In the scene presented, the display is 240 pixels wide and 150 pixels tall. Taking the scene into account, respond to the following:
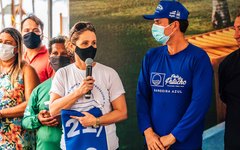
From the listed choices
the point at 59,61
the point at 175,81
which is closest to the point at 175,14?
the point at 175,81

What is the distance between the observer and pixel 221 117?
3414 millimetres

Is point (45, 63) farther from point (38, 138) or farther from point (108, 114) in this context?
point (108, 114)

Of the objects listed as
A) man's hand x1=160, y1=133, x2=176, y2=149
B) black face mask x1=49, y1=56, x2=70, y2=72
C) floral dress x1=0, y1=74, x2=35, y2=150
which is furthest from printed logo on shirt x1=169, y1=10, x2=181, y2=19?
floral dress x1=0, y1=74, x2=35, y2=150

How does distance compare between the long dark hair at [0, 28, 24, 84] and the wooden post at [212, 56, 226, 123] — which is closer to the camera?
the long dark hair at [0, 28, 24, 84]

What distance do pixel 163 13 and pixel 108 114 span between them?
0.79 metres

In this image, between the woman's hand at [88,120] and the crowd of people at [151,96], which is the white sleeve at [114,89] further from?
the woman's hand at [88,120]

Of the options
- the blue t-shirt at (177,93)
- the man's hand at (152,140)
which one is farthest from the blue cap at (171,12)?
the man's hand at (152,140)

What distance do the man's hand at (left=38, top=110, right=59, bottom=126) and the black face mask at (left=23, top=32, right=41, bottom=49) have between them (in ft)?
2.55

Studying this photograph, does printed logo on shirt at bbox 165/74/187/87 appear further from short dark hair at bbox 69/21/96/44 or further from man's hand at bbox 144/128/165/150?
short dark hair at bbox 69/21/96/44

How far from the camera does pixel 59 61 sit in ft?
10.1

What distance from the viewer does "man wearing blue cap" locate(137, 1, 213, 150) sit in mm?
2500

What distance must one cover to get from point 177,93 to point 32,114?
118 centimetres

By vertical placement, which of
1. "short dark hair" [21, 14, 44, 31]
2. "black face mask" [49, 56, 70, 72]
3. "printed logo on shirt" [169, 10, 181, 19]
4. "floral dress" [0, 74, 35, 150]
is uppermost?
"printed logo on shirt" [169, 10, 181, 19]

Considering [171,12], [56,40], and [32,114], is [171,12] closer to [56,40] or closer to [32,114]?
[56,40]
